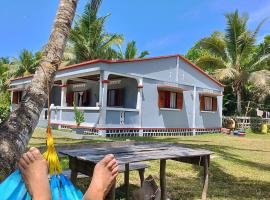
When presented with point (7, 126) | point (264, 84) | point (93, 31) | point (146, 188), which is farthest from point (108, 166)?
point (93, 31)

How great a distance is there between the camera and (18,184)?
101 inches

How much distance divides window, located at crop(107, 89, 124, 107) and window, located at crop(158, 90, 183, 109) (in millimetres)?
2012

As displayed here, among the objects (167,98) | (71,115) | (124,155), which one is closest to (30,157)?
(124,155)

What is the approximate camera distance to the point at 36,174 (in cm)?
252

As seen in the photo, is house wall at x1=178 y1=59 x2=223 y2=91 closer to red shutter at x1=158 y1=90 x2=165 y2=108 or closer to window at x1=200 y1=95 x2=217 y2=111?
window at x1=200 y1=95 x2=217 y2=111

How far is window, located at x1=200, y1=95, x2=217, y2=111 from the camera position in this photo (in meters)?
21.9

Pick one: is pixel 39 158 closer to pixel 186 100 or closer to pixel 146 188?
pixel 146 188

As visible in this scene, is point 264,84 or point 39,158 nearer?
point 39,158

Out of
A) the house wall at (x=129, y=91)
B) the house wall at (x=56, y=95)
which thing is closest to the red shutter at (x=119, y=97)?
the house wall at (x=129, y=91)

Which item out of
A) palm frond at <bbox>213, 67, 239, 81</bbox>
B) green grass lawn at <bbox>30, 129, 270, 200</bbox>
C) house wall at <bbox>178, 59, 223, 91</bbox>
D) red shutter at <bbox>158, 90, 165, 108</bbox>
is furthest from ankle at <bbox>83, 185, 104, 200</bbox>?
palm frond at <bbox>213, 67, 239, 81</bbox>

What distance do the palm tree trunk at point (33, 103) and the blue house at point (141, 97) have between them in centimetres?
1037

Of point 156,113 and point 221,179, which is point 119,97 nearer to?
point 156,113

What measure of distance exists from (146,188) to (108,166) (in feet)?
1.41

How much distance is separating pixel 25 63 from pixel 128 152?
34.8 metres
